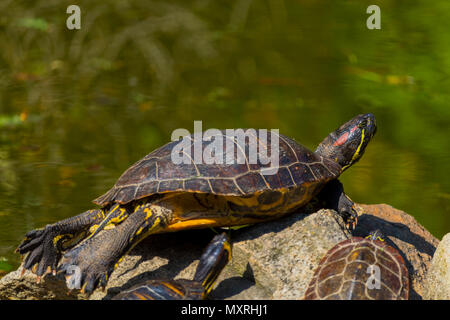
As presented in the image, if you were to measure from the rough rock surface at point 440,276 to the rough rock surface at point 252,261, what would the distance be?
0.06m

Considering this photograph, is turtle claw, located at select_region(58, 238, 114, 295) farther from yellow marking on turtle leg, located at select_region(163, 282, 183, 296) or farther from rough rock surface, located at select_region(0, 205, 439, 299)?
yellow marking on turtle leg, located at select_region(163, 282, 183, 296)

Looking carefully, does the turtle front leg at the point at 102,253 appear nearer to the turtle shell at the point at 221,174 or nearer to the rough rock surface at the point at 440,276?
the turtle shell at the point at 221,174

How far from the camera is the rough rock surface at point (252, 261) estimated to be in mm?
2893

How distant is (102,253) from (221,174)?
25.1 inches

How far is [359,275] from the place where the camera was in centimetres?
267

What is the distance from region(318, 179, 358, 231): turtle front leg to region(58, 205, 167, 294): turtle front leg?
0.93m

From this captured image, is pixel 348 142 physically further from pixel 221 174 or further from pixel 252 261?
pixel 252 261

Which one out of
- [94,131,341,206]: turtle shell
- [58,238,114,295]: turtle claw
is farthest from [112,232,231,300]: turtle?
[94,131,341,206]: turtle shell

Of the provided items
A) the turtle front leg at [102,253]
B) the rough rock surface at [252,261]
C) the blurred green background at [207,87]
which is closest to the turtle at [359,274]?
the rough rock surface at [252,261]

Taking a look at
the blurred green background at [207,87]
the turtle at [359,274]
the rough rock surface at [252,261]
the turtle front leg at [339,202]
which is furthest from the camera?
the blurred green background at [207,87]

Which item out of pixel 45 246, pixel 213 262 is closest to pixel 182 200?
pixel 213 262

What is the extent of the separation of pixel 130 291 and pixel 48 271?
0.55 m

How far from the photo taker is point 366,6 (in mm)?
9430
